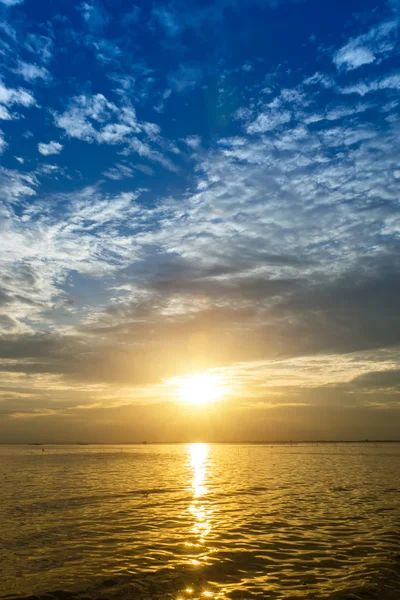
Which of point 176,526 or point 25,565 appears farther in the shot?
point 176,526

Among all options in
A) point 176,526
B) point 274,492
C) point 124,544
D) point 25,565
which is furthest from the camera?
point 274,492

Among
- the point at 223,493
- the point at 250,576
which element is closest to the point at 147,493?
the point at 223,493

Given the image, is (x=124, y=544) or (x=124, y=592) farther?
(x=124, y=544)

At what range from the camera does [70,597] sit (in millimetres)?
17188

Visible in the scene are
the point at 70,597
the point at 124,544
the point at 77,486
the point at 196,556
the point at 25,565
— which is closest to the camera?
the point at 70,597

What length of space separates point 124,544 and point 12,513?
51.9ft

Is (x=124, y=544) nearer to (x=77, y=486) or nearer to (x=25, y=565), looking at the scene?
(x=25, y=565)

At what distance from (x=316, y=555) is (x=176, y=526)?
11724 mm

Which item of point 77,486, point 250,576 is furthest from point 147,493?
point 250,576

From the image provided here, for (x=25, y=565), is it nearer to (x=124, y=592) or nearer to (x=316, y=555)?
(x=124, y=592)

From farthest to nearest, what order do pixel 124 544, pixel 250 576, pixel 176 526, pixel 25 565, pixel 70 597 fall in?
1. pixel 176 526
2. pixel 124 544
3. pixel 25 565
4. pixel 250 576
5. pixel 70 597

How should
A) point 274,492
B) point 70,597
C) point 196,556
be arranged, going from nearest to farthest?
point 70,597 < point 196,556 < point 274,492

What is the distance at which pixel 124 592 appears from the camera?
17.8 metres

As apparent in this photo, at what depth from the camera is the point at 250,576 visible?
19.4 metres
